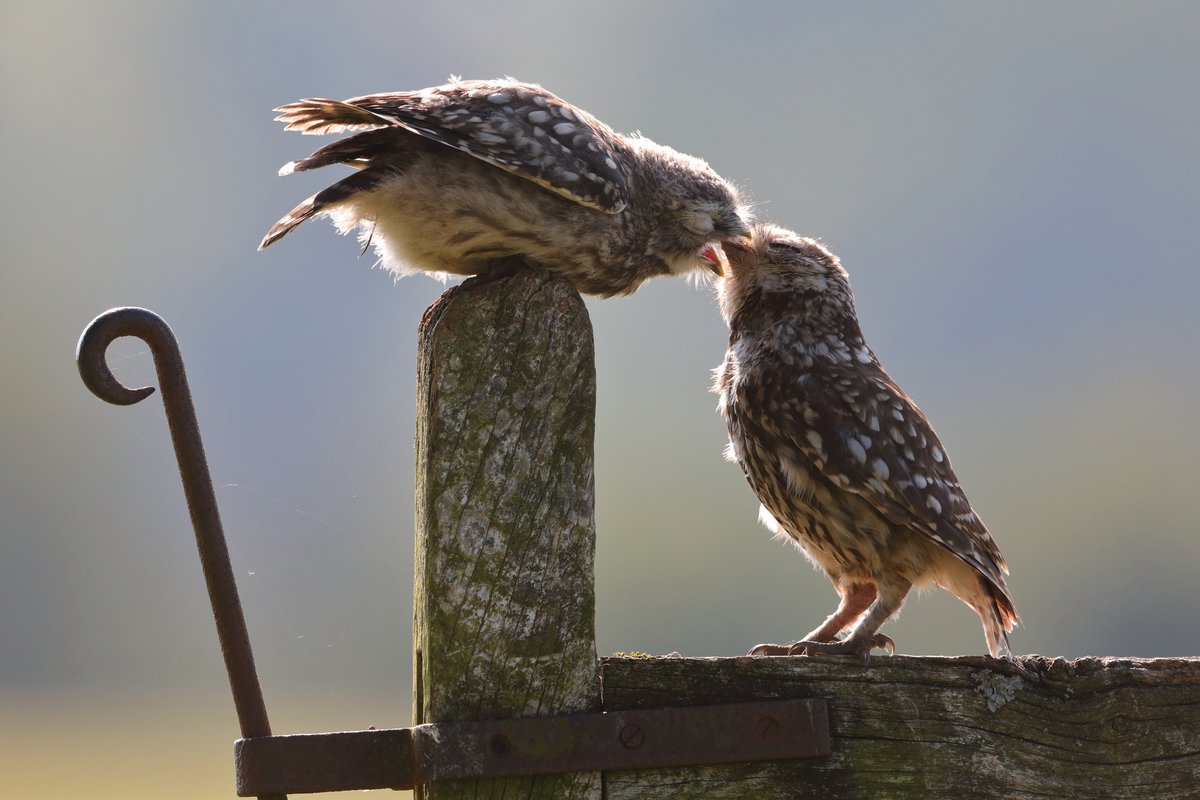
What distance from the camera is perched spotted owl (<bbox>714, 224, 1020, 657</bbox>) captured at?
296 cm

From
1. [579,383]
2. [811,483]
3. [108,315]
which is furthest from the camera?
[811,483]

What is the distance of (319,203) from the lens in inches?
92.4

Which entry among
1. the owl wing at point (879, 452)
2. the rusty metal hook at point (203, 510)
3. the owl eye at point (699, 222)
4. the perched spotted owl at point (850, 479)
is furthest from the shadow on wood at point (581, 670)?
the owl eye at point (699, 222)

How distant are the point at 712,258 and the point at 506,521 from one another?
1.62 meters

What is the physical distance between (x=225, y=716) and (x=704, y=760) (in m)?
34.3

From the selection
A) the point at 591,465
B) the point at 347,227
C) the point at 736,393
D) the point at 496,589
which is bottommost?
the point at 496,589

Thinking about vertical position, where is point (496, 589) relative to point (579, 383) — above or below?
below

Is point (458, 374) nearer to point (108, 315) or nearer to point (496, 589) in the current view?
point (496, 589)

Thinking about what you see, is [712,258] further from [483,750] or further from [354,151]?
[483,750]

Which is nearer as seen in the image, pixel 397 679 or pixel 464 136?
pixel 464 136

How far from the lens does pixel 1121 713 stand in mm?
1975

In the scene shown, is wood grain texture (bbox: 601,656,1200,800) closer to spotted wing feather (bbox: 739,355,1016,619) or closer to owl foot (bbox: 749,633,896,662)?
owl foot (bbox: 749,633,896,662)

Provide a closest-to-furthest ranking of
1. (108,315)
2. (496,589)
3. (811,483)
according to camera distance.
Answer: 1. (108,315)
2. (496,589)
3. (811,483)

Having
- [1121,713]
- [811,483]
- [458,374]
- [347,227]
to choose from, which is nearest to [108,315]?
[458,374]
